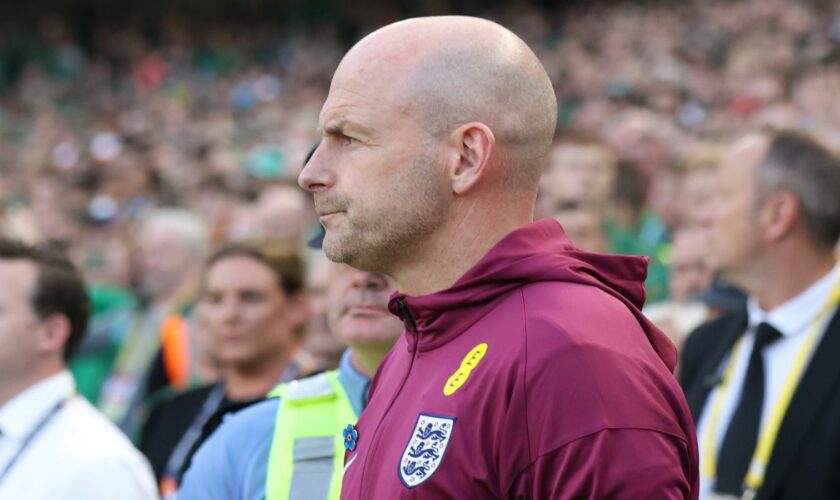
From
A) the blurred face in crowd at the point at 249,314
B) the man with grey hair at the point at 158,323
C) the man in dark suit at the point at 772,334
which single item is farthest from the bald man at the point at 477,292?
the man with grey hair at the point at 158,323

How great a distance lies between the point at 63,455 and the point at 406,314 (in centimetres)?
190

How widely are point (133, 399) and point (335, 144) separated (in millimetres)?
4540

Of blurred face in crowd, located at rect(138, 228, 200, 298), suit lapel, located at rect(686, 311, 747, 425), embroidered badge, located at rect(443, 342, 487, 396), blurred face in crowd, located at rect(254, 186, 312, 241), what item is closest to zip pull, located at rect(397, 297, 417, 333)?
embroidered badge, located at rect(443, 342, 487, 396)

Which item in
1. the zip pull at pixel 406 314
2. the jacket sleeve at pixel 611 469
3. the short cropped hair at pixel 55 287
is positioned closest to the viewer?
the jacket sleeve at pixel 611 469

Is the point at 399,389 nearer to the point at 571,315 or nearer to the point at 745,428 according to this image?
the point at 571,315

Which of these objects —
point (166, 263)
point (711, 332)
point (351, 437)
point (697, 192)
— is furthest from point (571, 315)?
point (166, 263)

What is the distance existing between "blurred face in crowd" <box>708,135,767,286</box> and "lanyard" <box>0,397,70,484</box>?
2218mm

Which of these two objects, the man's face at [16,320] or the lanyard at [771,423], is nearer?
the lanyard at [771,423]

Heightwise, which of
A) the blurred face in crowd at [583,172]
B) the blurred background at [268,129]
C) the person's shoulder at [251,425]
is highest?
the person's shoulder at [251,425]

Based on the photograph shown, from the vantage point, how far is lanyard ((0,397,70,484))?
4.07 meters

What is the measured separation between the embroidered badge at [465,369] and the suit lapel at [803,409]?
1.91m

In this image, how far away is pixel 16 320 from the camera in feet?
14.6

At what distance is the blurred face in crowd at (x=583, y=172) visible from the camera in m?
7.39

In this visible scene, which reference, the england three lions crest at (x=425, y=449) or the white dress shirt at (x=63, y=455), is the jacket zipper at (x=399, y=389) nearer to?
the england three lions crest at (x=425, y=449)
